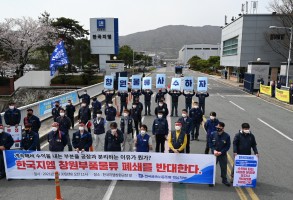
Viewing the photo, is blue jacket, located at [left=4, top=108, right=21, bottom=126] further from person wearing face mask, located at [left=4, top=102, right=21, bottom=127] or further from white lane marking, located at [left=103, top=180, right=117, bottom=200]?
white lane marking, located at [left=103, top=180, right=117, bottom=200]

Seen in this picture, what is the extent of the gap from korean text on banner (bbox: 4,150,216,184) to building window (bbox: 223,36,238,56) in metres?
46.9

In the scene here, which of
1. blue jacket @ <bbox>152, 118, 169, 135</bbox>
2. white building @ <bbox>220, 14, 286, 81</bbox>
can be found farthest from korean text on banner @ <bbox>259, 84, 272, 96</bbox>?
blue jacket @ <bbox>152, 118, 169, 135</bbox>

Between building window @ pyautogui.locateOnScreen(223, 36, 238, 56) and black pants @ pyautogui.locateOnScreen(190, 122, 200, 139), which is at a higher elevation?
building window @ pyautogui.locateOnScreen(223, 36, 238, 56)

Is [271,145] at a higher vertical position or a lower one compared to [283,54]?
lower

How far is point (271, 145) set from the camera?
11.6 m

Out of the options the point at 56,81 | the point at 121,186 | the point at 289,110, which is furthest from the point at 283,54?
the point at 121,186

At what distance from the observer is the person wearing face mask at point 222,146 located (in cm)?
760

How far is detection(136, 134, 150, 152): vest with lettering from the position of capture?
324 inches

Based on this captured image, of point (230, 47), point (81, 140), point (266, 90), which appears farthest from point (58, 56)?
point (230, 47)

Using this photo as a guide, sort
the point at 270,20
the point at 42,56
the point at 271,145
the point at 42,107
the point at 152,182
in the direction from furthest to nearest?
the point at 42,56, the point at 270,20, the point at 42,107, the point at 271,145, the point at 152,182

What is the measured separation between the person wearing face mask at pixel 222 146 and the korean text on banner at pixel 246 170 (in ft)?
1.05

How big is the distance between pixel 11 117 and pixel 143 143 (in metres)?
6.01

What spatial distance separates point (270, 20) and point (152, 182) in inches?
1738

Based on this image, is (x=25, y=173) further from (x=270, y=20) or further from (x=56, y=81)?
(x=270, y=20)
